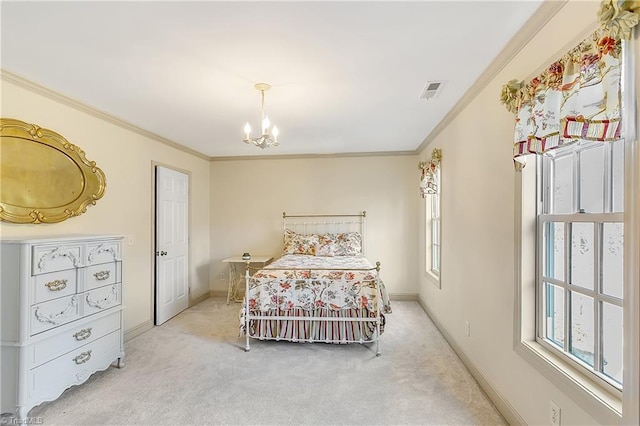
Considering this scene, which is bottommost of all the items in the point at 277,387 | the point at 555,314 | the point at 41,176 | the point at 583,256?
the point at 277,387

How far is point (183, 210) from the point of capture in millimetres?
4547

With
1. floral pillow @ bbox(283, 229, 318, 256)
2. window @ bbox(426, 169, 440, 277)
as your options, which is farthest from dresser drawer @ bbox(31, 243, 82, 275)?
window @ bbox(426, 169, 440, 277)

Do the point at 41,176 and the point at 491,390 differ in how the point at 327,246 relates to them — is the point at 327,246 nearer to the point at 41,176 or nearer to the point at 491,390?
the point at 491,390

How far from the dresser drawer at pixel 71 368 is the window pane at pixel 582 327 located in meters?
3.19

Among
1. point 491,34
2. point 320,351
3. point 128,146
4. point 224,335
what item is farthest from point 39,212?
point 491,34

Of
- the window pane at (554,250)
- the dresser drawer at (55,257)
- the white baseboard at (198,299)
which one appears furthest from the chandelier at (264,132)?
the white baseboard at (198,299)

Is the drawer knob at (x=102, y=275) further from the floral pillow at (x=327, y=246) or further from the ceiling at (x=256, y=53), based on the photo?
the floral pillow at (x=327, y=246)

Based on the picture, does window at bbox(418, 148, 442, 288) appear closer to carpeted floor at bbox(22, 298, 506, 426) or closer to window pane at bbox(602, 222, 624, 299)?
carpeted floor at bbox(22, 298, 506, 426)

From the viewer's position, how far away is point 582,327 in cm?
152

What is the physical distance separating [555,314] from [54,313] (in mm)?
3210

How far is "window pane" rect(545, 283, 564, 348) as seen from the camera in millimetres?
1681

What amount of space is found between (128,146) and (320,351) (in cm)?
304

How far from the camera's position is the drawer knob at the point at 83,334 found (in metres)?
2.32

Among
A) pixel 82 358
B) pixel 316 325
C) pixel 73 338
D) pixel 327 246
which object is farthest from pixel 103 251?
pixel 327 246
